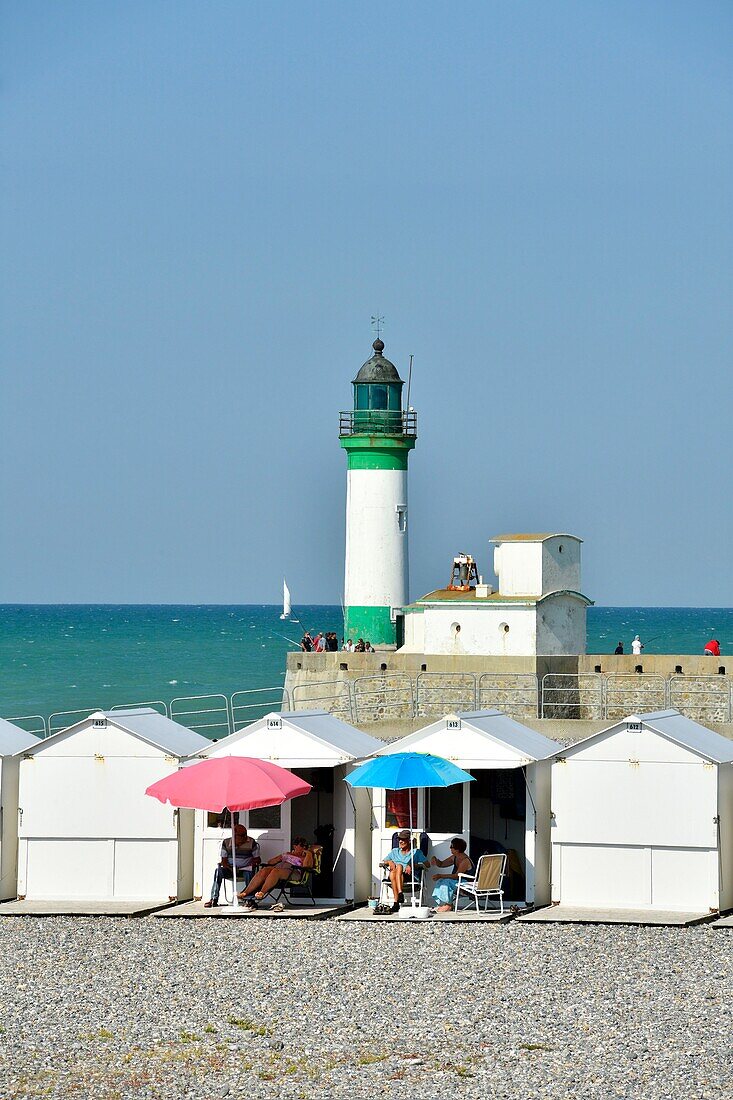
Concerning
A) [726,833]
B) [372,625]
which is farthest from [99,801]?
[372,625]

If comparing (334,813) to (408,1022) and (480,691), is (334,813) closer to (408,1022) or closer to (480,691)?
(408,1022)

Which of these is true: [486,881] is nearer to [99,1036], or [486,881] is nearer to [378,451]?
[99,1036]

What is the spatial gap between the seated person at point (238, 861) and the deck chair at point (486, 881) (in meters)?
1.96

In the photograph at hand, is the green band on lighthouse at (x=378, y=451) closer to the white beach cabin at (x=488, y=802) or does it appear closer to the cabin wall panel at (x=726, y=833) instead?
the white beach cabin at (x=488, y=802)

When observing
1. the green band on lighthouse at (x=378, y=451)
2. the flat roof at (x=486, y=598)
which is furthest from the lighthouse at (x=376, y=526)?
the flat roof at (x=486, y=598)

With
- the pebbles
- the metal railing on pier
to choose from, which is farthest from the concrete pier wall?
the pebbles

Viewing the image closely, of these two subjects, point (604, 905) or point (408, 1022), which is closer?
point (408, 1022)

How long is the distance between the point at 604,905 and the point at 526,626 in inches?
586

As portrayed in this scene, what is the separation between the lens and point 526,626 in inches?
1219

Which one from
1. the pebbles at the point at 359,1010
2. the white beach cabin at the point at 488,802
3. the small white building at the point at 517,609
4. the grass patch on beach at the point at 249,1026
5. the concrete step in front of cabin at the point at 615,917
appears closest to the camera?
the pebbles at the point at 359,1010

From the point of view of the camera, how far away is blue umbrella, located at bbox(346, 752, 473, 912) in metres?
15.7

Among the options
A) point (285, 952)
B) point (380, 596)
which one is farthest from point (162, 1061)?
point (380, 596)

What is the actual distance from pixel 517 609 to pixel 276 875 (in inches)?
597

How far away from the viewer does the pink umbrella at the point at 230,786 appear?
51.5 feet
